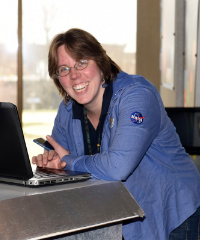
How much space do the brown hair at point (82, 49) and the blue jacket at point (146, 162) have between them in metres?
0.17

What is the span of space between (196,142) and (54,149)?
1.64 meters

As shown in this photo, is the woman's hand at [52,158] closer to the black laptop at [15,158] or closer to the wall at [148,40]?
the black laptop at [15,158]

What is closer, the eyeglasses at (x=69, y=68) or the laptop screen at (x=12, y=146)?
the laptop screen at (x=12, y=146)

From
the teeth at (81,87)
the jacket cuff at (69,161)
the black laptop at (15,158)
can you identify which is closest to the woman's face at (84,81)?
the teeth at (81,87)

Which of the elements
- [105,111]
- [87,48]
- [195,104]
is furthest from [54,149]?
[195,104]

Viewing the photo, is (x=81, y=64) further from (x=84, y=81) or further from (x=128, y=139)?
(x=128, y=139)

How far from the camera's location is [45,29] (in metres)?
5.09

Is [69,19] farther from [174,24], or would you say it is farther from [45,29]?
[174,24]

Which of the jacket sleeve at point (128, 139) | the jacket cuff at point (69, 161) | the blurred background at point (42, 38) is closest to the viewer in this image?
the jacket sleeve at point (128, 139)

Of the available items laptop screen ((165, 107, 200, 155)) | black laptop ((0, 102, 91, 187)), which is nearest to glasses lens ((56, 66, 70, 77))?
black laptop ((0, 102, 91, 187))

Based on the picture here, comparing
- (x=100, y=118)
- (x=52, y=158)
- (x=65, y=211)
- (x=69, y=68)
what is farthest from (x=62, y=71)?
(x=65, y=211)

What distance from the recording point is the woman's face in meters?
1.45

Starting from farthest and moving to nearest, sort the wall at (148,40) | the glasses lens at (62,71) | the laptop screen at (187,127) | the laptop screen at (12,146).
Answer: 1. the wall at (148,40)
2. the laptop screen at (187,127)
3. the glasses lens at (62,71)
4. the laptop screen at (12,146)

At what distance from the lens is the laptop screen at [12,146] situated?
93cm
